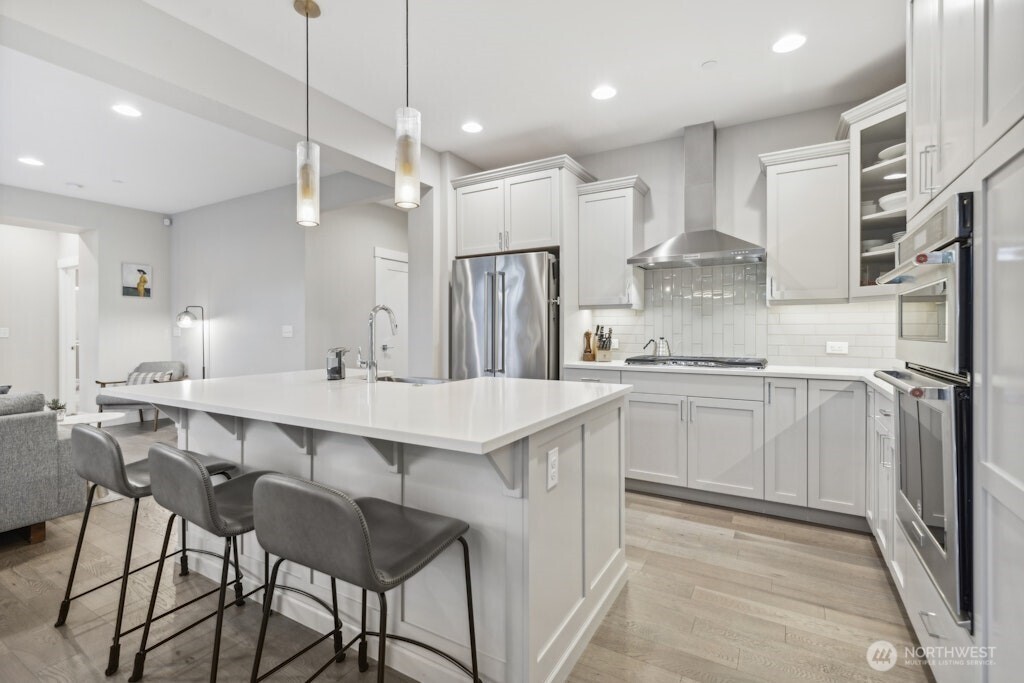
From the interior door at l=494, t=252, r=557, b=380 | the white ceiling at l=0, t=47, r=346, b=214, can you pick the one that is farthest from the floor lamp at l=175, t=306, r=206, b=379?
the interior door at l=494, t=252, r=557, b=380

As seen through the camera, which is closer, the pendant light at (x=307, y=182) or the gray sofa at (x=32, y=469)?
the pendant light at (x=307, y=182)

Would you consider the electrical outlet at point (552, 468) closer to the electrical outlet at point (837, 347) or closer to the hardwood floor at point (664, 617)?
the hardwood floor at point (664, 617)

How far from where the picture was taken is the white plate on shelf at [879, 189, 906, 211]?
108 inches

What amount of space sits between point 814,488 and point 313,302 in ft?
15.6

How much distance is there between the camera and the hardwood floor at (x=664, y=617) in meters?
1.70

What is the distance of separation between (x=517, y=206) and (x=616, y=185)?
80cm

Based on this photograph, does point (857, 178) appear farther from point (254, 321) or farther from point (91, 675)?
point (254, 321)

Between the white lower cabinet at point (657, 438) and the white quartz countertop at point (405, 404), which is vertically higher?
the white quartz countertop at point (405, 404)

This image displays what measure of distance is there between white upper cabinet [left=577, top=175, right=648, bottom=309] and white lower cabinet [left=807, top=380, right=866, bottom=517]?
146 centimetres

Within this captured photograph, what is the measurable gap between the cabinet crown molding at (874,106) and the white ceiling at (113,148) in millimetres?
4098

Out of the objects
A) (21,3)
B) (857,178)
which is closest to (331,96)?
(21,3)

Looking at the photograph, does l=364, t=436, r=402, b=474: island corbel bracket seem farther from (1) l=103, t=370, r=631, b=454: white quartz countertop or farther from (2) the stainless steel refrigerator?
(2) the stainless steel refrigerator

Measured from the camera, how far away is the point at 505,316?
385 centimetres

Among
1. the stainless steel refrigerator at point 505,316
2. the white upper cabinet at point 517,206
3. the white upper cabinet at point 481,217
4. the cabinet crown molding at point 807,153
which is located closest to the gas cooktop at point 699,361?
the stainless steel refrigerator at point 505,316
